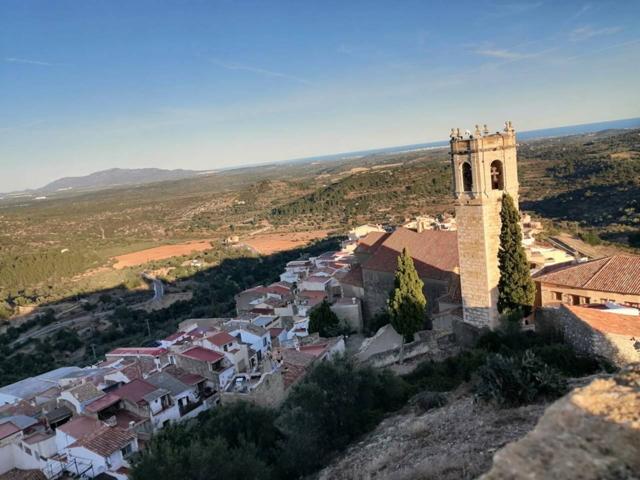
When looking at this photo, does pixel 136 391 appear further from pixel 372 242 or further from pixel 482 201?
pixel 372 242

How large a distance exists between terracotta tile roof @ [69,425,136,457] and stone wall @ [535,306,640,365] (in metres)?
13.0

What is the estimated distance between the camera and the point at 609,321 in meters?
12.3

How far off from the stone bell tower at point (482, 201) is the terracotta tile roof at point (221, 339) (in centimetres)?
1090

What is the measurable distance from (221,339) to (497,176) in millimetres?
13363

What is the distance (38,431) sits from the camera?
61.1 feet

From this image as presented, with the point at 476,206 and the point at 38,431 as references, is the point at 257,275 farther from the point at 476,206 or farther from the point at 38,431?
the point at 476,206

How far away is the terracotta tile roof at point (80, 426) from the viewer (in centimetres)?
1703

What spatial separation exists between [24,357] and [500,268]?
31546mm

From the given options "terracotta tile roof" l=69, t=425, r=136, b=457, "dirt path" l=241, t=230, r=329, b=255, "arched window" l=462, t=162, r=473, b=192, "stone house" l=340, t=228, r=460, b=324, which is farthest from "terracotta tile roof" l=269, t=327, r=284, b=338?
"dirt path" l=241, t=230, r=329, b=255

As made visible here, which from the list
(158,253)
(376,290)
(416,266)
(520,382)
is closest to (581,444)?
(520,382)

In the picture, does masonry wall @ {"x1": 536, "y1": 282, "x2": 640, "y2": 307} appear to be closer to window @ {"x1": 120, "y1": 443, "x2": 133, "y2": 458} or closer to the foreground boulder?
the foreground boulder

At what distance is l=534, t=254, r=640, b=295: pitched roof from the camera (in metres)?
15.1

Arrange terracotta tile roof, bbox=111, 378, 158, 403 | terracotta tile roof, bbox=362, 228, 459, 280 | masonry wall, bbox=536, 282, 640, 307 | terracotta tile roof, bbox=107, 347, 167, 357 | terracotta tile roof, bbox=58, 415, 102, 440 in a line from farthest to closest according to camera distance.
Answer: terracotta tile roof, bbox=107, 347, 167, 357 → terracotta tile roof, bbox=362, 228, 459, 280 → terracotta tile roof, bbox=111, 378, 158, 403 → terracotta tile roof, bbox=58, 415, 102, 440 → masonry wall, bbox=536, 282, 640, 307

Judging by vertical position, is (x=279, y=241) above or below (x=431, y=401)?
below
